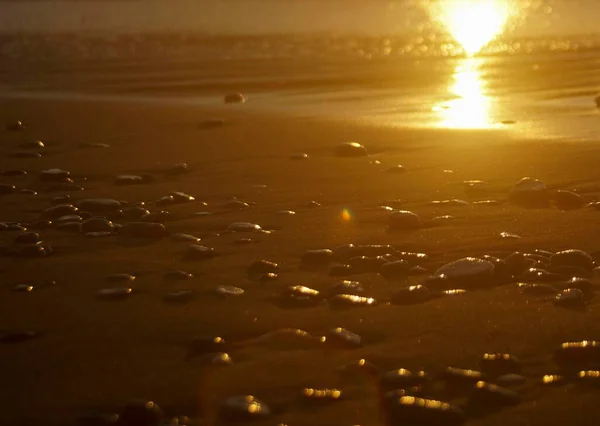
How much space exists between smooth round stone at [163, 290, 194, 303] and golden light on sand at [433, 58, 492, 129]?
518 centimetres

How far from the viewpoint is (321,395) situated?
2758mm

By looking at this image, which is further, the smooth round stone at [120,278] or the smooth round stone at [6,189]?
the smooth round stone at [6,189]

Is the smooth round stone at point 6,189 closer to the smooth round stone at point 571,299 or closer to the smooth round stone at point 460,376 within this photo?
the smooth round stone at point 571,299

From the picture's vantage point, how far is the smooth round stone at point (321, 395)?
274 cm

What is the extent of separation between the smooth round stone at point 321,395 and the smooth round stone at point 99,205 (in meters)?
2.67

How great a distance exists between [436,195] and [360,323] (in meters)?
2.30

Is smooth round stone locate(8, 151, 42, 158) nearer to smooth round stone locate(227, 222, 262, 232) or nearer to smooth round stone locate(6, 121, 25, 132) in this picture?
smooth round stone locate(6, 121, 25, 132)

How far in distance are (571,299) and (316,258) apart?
1.11 metres

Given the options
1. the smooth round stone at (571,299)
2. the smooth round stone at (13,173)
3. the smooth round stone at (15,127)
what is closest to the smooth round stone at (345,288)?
the smooth round stone at (571,299)

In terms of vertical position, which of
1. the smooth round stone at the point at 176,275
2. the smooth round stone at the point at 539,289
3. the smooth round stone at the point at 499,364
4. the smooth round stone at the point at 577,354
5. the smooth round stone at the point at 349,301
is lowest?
the smooth round stone at the point at 499,364

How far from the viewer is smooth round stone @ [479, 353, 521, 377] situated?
2.90m

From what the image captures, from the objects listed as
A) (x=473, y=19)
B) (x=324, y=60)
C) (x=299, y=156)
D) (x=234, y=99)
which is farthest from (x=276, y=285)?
(x=473, y=19)

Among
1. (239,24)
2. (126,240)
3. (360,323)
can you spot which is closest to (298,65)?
(239,24)

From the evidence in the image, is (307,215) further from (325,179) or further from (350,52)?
(350,52)
